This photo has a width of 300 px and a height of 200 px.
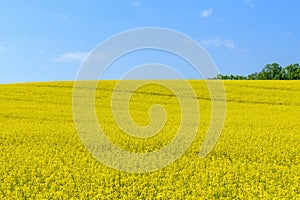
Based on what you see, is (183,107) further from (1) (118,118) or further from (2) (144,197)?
(2) (144,197)

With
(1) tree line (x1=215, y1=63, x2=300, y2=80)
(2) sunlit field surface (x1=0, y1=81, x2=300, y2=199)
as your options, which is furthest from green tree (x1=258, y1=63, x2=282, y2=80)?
(2) sunlit field surface (x1=0, y1=81, x2=300, y2=199)

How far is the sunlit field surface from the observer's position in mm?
8016

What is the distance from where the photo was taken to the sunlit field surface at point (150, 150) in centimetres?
802

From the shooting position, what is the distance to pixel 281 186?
337 inches

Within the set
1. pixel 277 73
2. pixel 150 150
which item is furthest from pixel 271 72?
pixel 150 150

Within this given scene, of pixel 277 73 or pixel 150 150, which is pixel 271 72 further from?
pixel 150 150

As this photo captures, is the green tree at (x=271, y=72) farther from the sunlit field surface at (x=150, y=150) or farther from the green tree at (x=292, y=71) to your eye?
the sunlit field surface at (x=150, y=150)

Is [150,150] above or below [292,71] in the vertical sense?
below

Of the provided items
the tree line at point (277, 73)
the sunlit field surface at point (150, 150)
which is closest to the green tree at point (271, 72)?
the tree line at point (277, 73)

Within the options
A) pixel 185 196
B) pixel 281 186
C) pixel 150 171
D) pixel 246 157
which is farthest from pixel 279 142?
pixel 185 196

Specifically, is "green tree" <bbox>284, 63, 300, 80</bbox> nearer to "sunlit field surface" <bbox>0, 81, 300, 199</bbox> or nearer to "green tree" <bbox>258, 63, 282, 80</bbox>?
"green tree" <bbox>258, 63, 282, 80</bbox>

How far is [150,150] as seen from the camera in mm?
12031

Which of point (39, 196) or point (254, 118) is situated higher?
point (254, 118)

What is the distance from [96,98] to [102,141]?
40.5 feet
